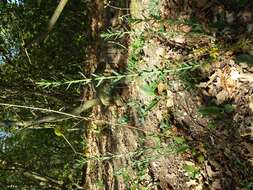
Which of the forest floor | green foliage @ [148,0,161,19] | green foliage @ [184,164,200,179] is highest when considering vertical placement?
green foliage @ [148,0,161,19]

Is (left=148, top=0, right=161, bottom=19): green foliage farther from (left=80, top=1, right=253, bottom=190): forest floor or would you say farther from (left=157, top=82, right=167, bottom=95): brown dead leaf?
(left=157, top=82, right=167, bottom=95): brown dead leaf

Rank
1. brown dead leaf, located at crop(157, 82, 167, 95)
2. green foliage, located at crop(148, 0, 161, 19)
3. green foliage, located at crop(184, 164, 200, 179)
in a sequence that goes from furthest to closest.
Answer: green foliage, located at crop(148, 0, 161, 19) → brown dead leaf, located at crop(157, 82, 167, 95) → green foliage, located at crop(184, 164, 200, 179)

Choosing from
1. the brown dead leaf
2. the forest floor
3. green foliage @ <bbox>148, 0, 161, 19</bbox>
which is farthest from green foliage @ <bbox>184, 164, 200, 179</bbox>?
green foliage @ <bbox>148, 0, 161, 19</bbox>

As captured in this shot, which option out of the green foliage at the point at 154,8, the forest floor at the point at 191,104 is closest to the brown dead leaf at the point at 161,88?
the forest floor at the point at 191,104

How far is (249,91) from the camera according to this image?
2410mm

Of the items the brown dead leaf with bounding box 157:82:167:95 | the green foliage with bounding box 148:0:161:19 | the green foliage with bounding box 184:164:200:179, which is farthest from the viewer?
the green foliage with bounding box 148:0:161:19

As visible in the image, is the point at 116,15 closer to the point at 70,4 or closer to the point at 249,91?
the point at 249,91

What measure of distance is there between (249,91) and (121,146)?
1158 millimetres

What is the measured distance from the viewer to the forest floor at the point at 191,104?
2.38 meters

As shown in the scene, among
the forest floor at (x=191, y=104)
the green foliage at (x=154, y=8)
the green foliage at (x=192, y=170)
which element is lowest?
the green foliage at (x=192, y=170)

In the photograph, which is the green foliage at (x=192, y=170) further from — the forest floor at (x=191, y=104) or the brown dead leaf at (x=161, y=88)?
the brown dead leaf at (x=161, y=88)

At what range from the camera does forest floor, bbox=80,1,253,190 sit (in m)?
2.38

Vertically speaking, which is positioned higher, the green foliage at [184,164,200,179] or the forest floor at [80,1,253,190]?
the forest floor at [80,1,253,190]

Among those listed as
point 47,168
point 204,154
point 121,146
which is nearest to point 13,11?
point 47,168
